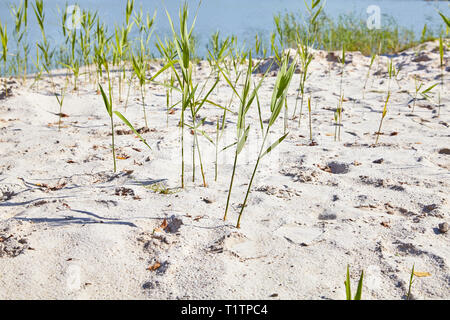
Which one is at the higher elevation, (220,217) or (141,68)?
(141,68)

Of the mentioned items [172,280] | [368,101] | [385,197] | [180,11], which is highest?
[180,11]

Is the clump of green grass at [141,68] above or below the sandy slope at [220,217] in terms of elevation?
above

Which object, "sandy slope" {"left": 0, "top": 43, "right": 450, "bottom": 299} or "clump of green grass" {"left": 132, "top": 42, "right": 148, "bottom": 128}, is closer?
"sandy slope" {"left": 0, "top": 43, "right": 450, "bottom": 299}

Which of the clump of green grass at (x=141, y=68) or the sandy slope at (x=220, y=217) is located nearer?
the sandy slope at (x=220, y=217)

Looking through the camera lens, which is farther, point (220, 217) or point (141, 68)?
point (141, 68)

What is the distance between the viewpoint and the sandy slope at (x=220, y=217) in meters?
1.17

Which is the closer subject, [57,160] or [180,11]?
[180,11]

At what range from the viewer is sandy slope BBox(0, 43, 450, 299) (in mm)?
1168

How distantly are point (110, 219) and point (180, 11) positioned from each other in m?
0.82

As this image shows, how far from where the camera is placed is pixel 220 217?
5.08ft

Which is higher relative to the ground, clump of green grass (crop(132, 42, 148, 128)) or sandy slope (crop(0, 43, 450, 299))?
clump of green grass (crop(132, 42, 148, 128))

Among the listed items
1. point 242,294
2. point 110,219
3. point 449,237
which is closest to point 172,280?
point 242,294
